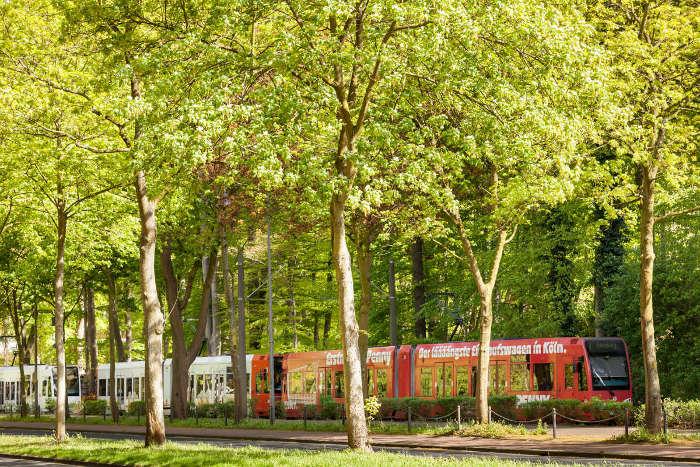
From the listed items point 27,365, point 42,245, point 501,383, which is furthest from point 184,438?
point 27,365

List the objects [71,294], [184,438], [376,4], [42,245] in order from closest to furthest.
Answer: [376,4], [184,438], [42,245], [71,294]

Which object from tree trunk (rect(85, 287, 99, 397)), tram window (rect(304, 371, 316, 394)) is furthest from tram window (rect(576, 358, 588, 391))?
tree trunk (rect(85, 287, 99, 397))

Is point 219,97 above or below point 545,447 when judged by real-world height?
above

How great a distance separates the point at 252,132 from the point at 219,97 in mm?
855

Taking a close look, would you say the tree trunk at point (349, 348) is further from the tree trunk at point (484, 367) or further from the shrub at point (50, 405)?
the shrub at point (50, 405)

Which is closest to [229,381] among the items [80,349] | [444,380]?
[444,380]

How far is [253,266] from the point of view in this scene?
57.0 metres

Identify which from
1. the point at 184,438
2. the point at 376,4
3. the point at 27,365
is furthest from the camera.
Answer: the point at 27,365

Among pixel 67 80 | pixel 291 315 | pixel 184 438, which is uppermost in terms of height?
pixel 67 80

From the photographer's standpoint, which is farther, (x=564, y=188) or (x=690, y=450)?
(x=690, y=450)

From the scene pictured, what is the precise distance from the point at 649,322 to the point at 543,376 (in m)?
12.4

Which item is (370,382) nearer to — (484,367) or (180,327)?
(180,327)

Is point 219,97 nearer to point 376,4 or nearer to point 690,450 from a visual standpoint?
point 376,4

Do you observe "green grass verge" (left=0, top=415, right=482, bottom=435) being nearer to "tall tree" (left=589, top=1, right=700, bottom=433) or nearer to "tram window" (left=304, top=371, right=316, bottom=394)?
"tram window" (left=304, top=371, right=316, bottom=394)
